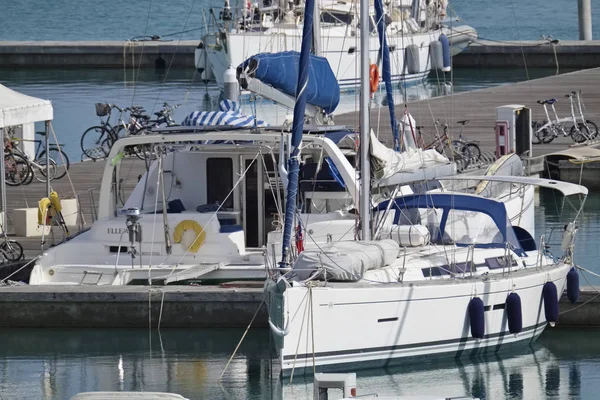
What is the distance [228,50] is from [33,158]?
778 inches

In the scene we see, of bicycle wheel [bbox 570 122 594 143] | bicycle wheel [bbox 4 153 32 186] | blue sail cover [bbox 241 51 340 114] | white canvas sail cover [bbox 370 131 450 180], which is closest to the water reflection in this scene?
bicycle wheel [bbox 570 122 594 143]

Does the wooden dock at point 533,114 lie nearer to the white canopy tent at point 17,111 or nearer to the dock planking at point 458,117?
the dock planking at point 458,117

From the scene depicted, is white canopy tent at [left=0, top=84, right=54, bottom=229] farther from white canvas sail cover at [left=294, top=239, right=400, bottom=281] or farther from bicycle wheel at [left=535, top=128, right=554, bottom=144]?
bicycle wheel at [left=535, top=128, right=554, bottom=144]

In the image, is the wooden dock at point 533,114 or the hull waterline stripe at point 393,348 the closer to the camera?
the hull waterline stripe at point 393,348

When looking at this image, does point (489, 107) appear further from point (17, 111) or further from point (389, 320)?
point (389, 320)

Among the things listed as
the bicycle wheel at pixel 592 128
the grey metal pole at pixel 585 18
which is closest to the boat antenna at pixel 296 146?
the bicycle wheel at pixel 592 128

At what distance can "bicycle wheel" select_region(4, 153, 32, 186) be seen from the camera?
2830 cm

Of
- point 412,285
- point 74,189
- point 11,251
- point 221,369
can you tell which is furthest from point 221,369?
point 74,189

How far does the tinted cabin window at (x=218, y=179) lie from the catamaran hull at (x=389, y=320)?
4.67 meters

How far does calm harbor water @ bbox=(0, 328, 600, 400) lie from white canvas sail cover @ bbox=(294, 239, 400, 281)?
4.05 ft

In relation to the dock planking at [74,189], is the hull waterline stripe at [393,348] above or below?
below

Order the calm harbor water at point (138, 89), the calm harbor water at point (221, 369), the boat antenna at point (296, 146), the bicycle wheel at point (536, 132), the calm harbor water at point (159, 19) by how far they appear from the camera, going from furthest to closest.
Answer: the calm harbor water at point (159, 19)
the calm harbor water at point (138, 89)
the bicycle wheel at point (536, 132)
the boat antenna at point (296, 146)
the calm harbor water at point (221, 369)

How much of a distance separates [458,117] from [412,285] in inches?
753

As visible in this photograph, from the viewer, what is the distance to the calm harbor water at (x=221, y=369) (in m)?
17.5
